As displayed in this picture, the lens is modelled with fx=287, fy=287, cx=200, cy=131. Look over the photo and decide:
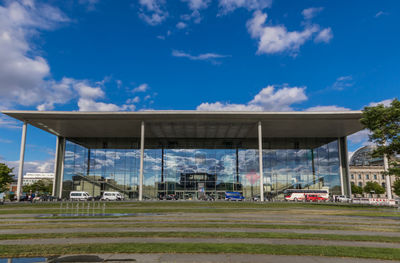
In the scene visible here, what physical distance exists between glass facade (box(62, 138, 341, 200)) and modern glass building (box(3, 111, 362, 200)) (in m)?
0.18

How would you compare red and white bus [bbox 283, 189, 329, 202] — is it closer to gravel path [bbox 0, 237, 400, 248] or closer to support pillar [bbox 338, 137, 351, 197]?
support pillar [bbox 338, 137, 351, 197]

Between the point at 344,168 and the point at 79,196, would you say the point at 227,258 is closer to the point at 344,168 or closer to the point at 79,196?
the point at 79,196

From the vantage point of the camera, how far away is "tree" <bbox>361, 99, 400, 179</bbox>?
89.4 feet

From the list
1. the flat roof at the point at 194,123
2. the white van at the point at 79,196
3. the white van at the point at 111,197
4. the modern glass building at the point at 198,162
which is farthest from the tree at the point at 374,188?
the white van at the point at 79,196

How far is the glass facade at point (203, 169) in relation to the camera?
2202 inches

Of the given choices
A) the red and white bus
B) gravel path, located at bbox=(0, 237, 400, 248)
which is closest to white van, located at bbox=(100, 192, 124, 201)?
the red and white bus

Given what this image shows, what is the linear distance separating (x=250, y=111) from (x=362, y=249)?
113 feet

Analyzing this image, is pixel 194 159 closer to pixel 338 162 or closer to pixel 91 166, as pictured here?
pixel 91 166

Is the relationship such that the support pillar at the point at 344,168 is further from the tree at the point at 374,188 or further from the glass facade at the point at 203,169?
the tree at the point at 374,188

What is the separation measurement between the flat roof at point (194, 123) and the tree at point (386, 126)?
501 inches

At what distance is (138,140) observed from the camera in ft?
192

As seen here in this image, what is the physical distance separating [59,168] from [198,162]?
27877mm

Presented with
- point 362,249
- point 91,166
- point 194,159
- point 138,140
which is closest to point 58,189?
point 91,166

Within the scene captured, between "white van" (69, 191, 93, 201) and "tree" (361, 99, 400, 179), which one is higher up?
"tree" (361, 99, 400, 179)
